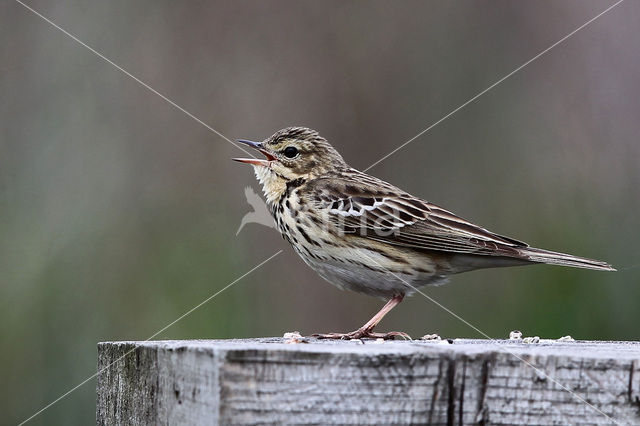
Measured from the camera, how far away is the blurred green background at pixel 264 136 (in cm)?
763

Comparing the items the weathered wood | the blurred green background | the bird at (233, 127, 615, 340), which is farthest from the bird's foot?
the weathered wood

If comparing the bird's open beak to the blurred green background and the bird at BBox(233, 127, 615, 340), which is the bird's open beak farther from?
Answer: the blurred green background

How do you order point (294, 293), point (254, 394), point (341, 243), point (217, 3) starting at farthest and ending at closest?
point (217, 3), point (294, 293), point (341, 243), point (254, 394)

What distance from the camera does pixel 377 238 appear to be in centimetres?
650

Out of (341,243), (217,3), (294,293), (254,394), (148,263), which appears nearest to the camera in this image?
(254,394)

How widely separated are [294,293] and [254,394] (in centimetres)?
587

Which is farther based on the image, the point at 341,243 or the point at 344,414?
the point at 341,243

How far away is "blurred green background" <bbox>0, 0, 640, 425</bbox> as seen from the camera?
25.0 feet

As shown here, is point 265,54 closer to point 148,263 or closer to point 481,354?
point 148,263

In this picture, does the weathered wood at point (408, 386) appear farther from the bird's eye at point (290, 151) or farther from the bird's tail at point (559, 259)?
the bird's eye at point (290, 151)

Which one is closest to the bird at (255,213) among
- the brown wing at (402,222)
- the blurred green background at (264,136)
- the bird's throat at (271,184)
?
the blurred green background at (264,136)

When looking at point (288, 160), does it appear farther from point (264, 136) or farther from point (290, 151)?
point (264, 136)

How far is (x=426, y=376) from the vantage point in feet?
9.70

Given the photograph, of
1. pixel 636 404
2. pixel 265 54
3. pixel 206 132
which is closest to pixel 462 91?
pixel 265 54
